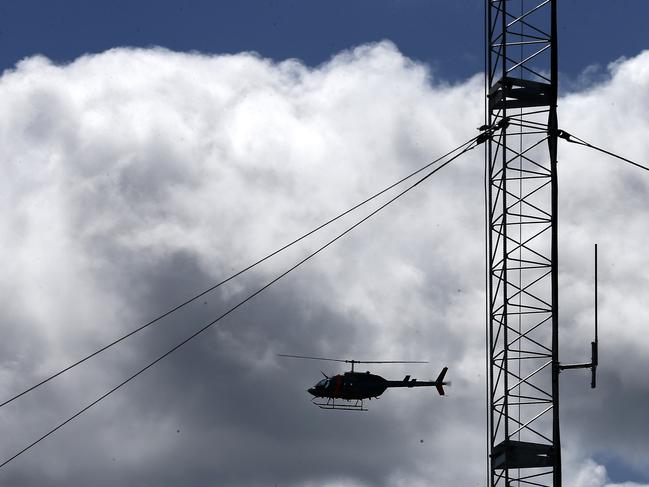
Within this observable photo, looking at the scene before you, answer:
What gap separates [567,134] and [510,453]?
11.3 metres

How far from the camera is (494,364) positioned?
46781mm

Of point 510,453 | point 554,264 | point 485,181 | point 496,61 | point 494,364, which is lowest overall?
point 510,453

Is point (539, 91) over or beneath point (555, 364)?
over

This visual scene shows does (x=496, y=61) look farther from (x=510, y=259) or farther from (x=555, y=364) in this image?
(x=555, y=364)

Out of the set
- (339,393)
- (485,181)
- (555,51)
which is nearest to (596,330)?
(485,181)

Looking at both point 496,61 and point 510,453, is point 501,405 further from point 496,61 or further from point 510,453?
point 496,61

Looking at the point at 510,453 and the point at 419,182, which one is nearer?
the point at 510,453

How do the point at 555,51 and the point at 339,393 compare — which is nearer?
the point at 555,51

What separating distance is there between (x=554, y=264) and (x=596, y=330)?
3019 mm

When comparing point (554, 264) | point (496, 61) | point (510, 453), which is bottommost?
point (510, 453)

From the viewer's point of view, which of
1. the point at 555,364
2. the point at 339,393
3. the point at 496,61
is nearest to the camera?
the point at 555,364

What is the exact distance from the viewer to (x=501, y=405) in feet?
152

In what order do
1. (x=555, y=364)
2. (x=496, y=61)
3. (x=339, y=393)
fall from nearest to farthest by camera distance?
(x=555, y=364)
(x=496, y=61)
(x=339, y=393)

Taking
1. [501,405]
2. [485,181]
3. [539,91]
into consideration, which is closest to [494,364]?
[501,405]
